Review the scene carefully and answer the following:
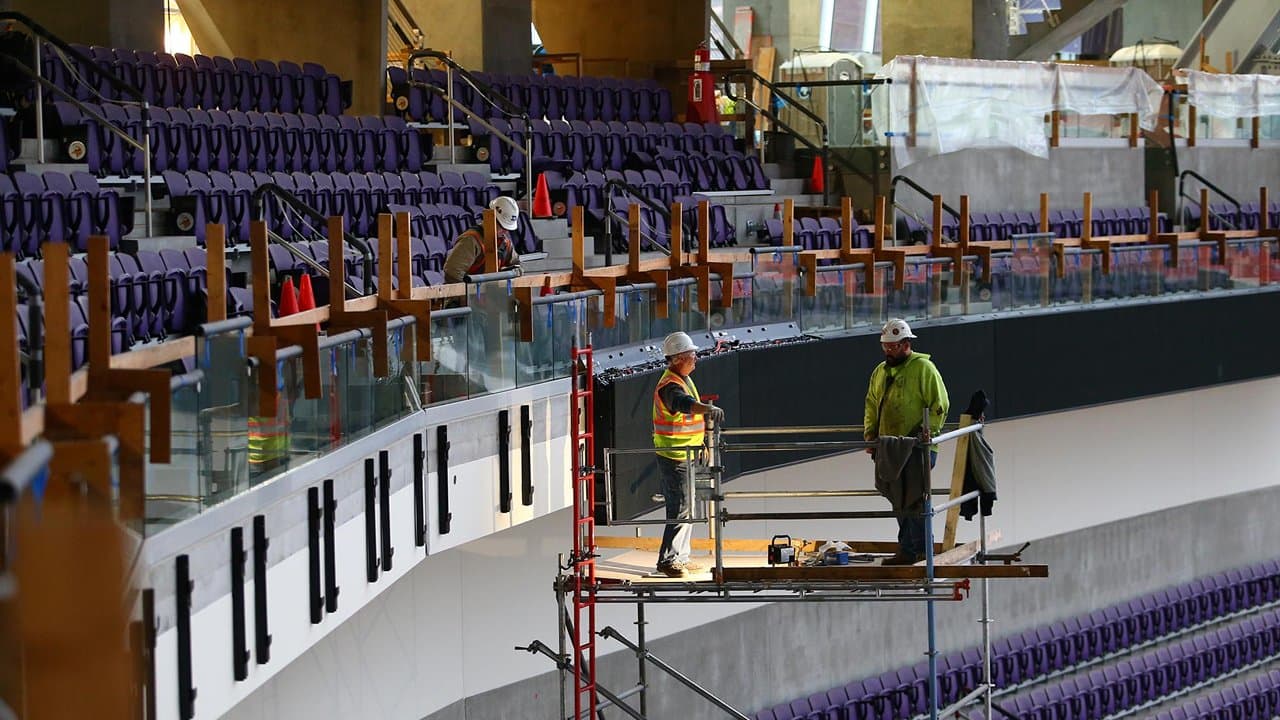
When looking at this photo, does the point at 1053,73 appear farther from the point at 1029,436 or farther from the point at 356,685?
the point at 356,685

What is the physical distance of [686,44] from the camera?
24766 millimetres

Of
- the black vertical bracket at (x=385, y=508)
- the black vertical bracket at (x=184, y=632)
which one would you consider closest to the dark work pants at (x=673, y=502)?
the black vertical bracket at (x=385, y=508)

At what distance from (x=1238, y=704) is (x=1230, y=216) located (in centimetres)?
694

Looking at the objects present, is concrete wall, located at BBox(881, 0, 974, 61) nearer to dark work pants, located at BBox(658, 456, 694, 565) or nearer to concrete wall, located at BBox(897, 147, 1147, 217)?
concrete wall, located at BBox(897, 147, 1147, 217)

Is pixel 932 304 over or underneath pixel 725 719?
over

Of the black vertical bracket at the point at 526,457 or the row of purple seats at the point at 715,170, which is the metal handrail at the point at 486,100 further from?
the black vertical bracket at the point at 526,457

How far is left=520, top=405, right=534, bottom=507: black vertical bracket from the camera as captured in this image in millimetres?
11070

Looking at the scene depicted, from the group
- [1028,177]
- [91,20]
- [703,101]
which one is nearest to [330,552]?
[91,20]

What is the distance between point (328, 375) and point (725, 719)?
912cm

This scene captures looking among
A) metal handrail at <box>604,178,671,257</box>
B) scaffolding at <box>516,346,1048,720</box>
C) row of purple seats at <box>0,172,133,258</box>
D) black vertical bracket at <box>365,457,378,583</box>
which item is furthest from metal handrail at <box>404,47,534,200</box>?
black vertical bracket at <box>365,457,378,583</box>

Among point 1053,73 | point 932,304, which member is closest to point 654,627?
point 932,304

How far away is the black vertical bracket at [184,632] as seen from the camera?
6.49 metres

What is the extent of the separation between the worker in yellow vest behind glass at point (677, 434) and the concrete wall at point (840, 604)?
224 centimetres

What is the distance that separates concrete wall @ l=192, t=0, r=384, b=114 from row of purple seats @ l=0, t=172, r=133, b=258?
7219 mm
